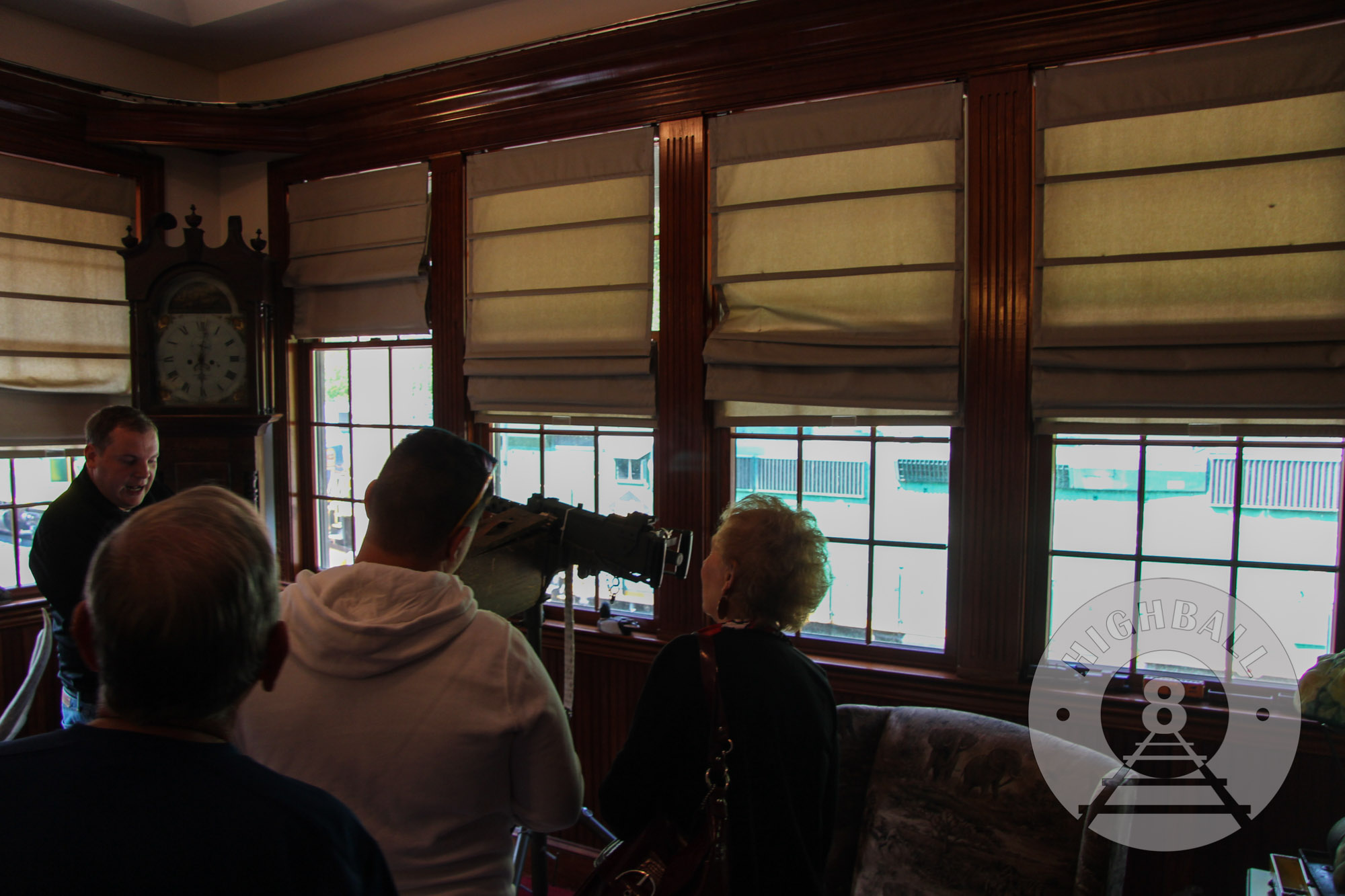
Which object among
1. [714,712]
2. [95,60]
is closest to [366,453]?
[95,60]

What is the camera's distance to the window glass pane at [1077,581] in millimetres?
2320

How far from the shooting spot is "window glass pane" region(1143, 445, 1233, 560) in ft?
7.29

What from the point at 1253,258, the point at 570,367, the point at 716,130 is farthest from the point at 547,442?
the point at 1253,258

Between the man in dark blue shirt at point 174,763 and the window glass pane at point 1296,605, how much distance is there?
2.37 m

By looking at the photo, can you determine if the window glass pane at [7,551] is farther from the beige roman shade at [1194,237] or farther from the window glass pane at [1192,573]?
the window glass pane at [1192,573]

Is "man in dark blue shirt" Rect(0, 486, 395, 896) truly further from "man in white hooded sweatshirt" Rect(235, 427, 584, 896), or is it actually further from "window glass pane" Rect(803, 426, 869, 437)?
"window glass pane" Rect(803, 426, 869, 437)

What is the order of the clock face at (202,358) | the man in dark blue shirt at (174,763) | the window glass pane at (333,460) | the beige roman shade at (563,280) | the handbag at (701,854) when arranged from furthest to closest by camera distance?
the window glass pane at (333,460) → the clock face at (202,358) → the beige roman shade at (563,280) → the handbag at (701,854) → the man in dark blue shirt at (174,763)

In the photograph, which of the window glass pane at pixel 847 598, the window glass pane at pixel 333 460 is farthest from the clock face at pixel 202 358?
the window glass pane at pixel 847 598

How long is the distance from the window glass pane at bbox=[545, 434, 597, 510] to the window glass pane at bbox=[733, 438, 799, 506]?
61 cm

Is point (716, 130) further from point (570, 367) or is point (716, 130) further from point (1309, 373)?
point (1309, 373)

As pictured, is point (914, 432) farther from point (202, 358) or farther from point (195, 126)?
point (195, 126)

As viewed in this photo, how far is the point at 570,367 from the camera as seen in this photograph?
291 cm

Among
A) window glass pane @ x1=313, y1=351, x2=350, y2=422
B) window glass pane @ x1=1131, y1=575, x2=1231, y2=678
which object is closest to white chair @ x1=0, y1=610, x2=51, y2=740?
window glass pane @ x1=313, y1=351, x2=350, y2=422

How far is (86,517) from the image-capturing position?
7.55 ft
